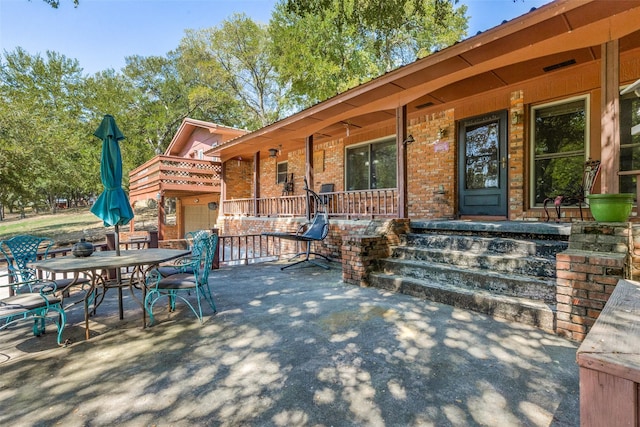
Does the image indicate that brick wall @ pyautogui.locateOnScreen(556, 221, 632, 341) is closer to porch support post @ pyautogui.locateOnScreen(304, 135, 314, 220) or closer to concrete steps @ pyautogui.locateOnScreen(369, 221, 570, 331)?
concrete steps @ pyautogui.locateOnScreen(369, 221, 570, 331)

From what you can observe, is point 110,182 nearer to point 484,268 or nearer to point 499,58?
point 484,268

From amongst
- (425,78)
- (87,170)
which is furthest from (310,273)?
(87,170)

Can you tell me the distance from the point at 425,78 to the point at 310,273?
11.9 ft

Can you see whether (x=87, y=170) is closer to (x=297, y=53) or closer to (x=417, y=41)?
(x=297, y=53)

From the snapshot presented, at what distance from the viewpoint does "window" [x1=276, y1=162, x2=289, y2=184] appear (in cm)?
1091

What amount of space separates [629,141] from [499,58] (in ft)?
7.30

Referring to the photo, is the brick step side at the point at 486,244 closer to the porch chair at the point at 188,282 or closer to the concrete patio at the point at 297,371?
the concrete patio at the point at 297,371

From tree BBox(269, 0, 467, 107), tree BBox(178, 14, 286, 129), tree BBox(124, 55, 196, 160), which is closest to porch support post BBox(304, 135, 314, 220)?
tree BBox(269, 0, 467, 107)

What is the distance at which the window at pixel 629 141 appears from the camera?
14.0 ft

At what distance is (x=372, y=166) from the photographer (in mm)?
8016

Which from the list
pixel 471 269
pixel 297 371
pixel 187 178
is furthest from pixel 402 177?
pixel 187 178

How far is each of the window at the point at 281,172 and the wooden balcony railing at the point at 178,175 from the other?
2.28 meters

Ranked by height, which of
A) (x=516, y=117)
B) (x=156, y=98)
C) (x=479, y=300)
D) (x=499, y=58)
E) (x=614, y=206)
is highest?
(x=156, y=98)

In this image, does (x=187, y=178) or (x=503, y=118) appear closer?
(x=503, y=118)
